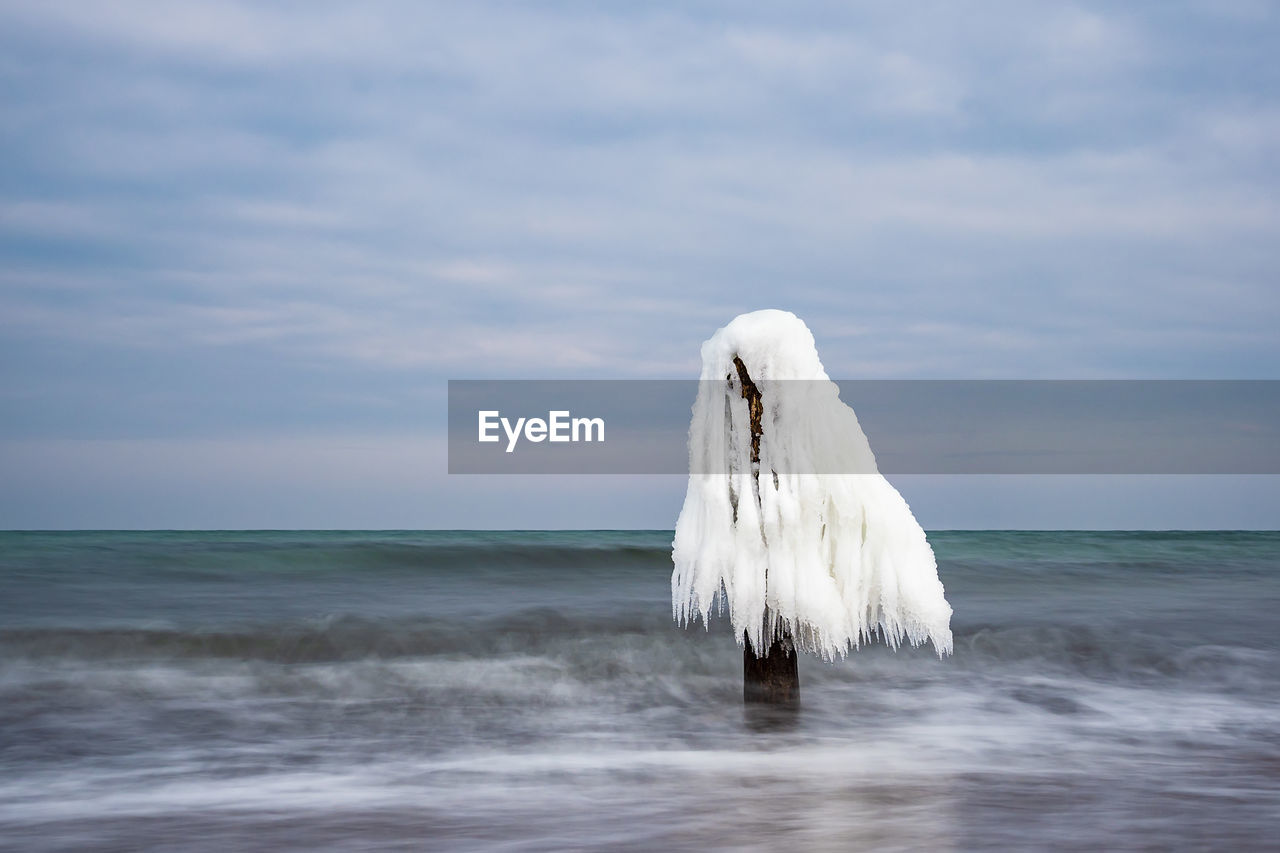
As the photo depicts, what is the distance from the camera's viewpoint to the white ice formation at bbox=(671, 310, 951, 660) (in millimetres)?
6566

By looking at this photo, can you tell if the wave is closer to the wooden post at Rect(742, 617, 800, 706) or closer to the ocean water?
the ocean water

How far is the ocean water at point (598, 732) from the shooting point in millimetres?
5145

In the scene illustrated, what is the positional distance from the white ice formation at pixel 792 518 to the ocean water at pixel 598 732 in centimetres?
94

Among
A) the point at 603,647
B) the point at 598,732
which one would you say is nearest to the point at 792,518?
the point at 598,732

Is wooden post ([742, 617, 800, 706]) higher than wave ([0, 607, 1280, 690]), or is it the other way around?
wooden post ([742, 617, 800, 706])

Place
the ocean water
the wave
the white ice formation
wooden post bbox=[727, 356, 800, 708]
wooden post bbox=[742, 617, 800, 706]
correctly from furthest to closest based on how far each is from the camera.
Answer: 1. the wave
2. wooden post bbox=[742, 617, 800, 706]
3. wooden post bbox=[727, 356, 800, 708]
4. the white ice formation
5. the ocean water

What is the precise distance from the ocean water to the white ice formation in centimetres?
94

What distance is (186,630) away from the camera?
13.1 metres

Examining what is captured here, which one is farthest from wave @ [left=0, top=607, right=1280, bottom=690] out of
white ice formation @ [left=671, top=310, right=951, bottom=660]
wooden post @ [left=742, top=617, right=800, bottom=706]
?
white ice formation @ [left=671, top=310, right=951, bottom=660]

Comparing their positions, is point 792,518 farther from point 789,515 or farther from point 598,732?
point 598,732

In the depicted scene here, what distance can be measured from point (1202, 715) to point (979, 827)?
434 centimetres

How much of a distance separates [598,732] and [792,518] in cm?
238

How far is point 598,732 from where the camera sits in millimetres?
7574

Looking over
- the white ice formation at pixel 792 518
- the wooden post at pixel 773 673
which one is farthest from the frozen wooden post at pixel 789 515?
the wooden post at pixel 773 673
